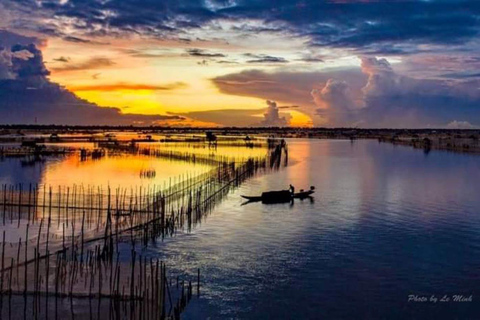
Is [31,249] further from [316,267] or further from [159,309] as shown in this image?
[316,267]

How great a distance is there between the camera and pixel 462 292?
1627cm

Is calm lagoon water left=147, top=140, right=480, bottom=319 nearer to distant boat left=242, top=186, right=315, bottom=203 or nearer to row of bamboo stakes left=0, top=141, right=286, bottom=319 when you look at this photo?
distant boat left=242, top=186, right=315, bottom=203

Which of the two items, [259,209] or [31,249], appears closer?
[31,249]

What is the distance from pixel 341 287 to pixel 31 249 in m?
10.4

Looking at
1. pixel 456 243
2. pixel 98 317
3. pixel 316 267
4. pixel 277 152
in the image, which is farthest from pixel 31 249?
pixel 277 152

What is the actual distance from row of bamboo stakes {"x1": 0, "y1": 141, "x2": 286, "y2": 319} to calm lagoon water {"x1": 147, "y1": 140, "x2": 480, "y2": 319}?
0.97m

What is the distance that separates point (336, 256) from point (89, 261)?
357 inches

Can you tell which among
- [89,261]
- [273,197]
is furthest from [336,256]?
[273,197]

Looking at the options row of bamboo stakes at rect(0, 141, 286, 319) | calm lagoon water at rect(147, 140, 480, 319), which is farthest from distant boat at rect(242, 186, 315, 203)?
row of bamboo stakes at rect(0, 141, 286, 319)

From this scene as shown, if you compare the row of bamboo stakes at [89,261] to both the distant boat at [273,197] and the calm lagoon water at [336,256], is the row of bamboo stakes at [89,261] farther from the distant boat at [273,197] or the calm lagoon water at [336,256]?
the distant boat at [273,197]

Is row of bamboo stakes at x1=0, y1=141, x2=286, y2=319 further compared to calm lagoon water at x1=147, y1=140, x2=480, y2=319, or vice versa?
calm lagoon water at x1=147, y1=140, x2=480, y2=319

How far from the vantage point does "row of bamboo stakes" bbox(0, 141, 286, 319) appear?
13.0m

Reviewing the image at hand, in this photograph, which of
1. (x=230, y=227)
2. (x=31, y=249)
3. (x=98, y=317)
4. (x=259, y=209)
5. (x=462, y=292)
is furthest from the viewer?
(x=259, y=209)

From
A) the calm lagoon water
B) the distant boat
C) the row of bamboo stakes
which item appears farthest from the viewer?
the distant boat
